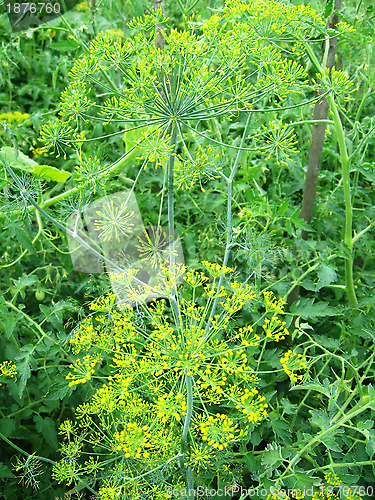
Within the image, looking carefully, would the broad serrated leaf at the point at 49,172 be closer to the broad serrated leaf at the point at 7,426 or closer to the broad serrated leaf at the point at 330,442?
the broad serrated leaf at the point at 7,426

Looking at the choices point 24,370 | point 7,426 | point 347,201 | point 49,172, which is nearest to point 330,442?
point 347,201

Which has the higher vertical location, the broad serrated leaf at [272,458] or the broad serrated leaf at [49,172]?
the broad serrated leaf at [49,172]

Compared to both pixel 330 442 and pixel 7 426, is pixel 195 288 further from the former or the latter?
pixel 7 426

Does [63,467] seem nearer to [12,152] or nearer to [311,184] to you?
[12,152]

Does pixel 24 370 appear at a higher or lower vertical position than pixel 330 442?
higher

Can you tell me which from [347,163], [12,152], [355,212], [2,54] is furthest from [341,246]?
[2,54]

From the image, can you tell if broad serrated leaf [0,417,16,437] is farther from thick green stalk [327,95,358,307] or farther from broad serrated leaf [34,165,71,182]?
thick green stalk [327,95,358,307]

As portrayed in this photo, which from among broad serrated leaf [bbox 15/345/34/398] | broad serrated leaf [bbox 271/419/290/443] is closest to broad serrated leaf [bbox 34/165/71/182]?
Result: broad serrated leaf [bbox 15/345/34/398]

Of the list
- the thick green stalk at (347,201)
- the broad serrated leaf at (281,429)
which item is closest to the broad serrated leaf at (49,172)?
the thick green stalk at (347,201)

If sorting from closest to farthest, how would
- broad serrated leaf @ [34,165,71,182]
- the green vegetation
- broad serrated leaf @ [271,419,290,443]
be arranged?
the green vegetation < broad serrated leaf @ [271,419,290,443] < broad serrated leaf @ [34,165,71,182]

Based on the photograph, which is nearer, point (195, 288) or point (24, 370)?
point (24, 370)

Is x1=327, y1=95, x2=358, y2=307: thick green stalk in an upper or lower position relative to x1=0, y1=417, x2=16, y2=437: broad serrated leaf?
upper

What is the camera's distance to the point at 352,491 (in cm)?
139

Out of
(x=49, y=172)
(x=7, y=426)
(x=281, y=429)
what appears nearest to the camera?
(x=281, y=429)
